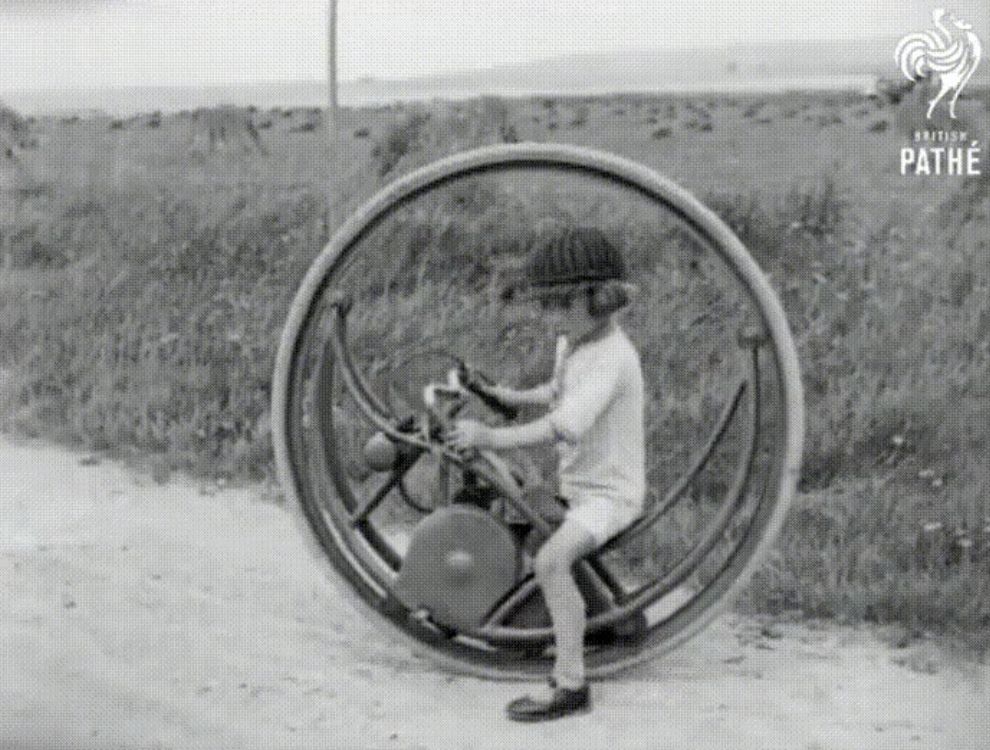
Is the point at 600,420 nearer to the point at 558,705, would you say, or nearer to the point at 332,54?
the point at 558,705

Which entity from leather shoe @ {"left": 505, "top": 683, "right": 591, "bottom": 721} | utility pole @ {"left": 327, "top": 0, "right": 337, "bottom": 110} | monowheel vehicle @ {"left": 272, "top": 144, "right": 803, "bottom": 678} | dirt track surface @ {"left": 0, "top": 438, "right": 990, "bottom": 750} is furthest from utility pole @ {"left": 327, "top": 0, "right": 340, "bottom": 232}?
leather shoe @ {"left": 505, "top": 683, "right": 591, "bottom": 721}

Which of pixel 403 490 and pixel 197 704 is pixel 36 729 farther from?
pixel 403 490

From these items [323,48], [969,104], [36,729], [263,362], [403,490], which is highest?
[323,48]

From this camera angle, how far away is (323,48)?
2146 mm

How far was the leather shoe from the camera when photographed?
204cm

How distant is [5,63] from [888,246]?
116 cm

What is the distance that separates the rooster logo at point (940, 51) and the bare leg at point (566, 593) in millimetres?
618

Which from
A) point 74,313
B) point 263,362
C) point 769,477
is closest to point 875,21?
point 769,477

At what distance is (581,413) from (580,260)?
0.56 feet

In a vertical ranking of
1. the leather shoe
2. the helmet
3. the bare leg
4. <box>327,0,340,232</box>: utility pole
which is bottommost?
the leather shoe

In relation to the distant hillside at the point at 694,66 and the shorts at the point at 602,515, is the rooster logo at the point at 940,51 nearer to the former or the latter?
the distant hillside at the point at 694,66

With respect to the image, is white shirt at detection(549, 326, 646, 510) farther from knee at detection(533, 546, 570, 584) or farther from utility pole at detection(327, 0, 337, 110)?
utility pole at detection(327, 0, 337, 110)

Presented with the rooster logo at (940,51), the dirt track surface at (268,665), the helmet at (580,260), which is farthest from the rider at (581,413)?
the rooster logo at (940,51)

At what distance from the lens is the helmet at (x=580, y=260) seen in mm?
1978
